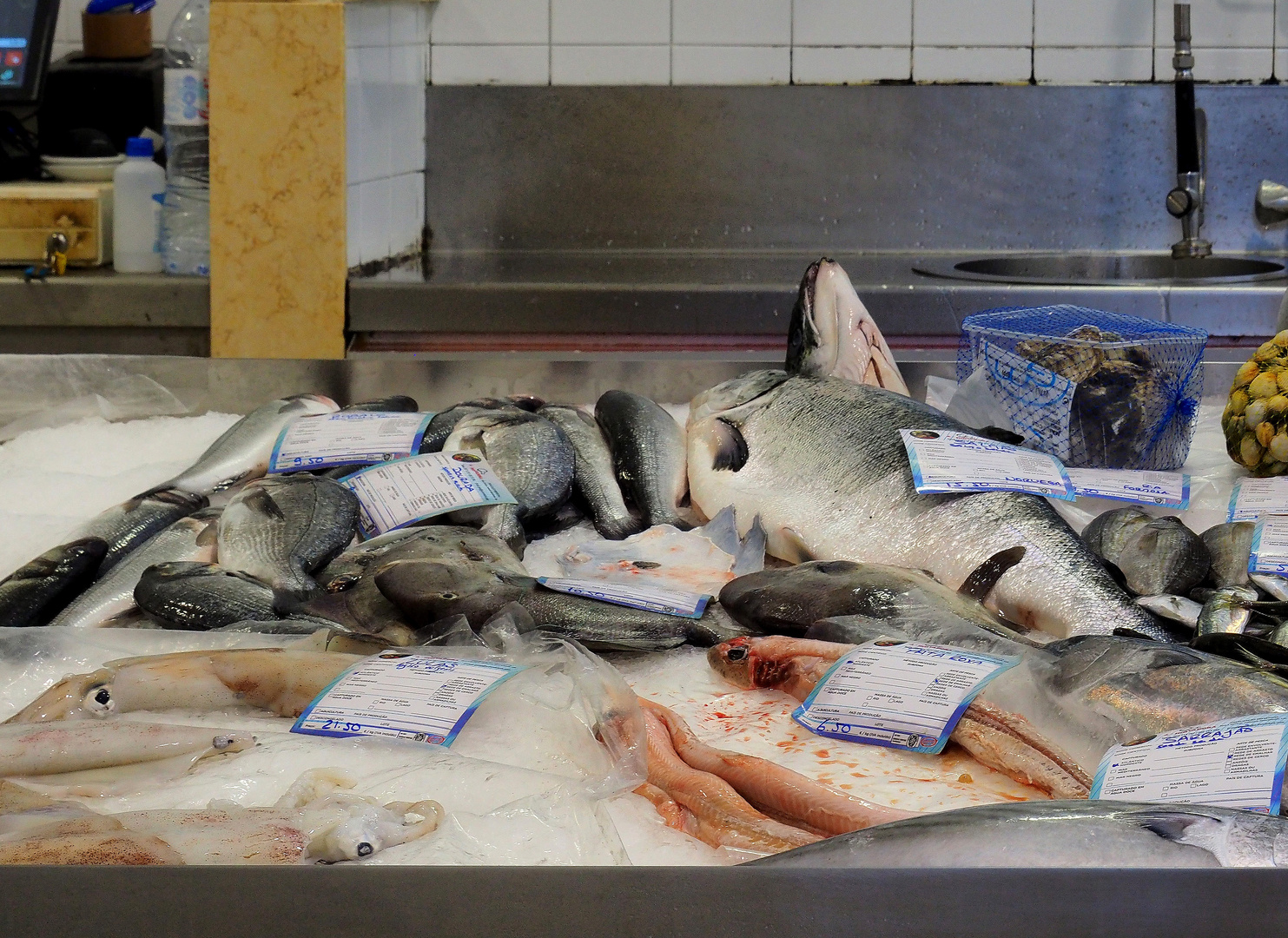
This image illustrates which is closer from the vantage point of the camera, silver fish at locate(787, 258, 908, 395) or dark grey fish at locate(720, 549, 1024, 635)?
dark grey fish at locate(720, 549, 1024, 635)

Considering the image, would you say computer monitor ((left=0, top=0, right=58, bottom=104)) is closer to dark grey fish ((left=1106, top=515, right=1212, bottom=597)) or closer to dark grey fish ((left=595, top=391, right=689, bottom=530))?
dark grey fish ((left=595, top=391, right=689, bottom=530))

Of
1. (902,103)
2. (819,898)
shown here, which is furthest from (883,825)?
(902,103)

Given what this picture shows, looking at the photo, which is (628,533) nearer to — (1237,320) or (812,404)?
(812,404)

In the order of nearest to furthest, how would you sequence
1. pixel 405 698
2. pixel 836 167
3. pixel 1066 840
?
1. pixel 1066 840
2. pixel 405 698
3. pixel 836 167

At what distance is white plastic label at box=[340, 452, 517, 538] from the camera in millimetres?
1388

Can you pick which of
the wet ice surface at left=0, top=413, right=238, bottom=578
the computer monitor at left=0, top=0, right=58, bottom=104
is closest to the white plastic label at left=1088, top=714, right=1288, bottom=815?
the wet ice surface at left=0, top=413, right=238, bottom=578

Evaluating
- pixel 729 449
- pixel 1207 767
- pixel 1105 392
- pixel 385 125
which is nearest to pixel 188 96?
pixel 385 125

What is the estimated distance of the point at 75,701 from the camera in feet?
3.10

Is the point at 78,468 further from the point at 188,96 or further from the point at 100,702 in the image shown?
the point at 188,96

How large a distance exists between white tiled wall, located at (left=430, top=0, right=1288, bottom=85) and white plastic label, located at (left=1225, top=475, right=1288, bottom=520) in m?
2.27

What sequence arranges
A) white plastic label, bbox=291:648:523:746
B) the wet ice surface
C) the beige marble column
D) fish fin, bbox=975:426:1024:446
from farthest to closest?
the beige marble column
fish fin, bbox=975:426:1024:446
the wet ice surface
white plastic label, bbox=291:648:523:746

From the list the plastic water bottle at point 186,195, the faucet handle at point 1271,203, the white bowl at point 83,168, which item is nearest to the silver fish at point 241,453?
the plastic water bottle at point 186,195

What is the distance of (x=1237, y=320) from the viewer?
9.11ft

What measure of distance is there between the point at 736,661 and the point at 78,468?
106 centimetres
